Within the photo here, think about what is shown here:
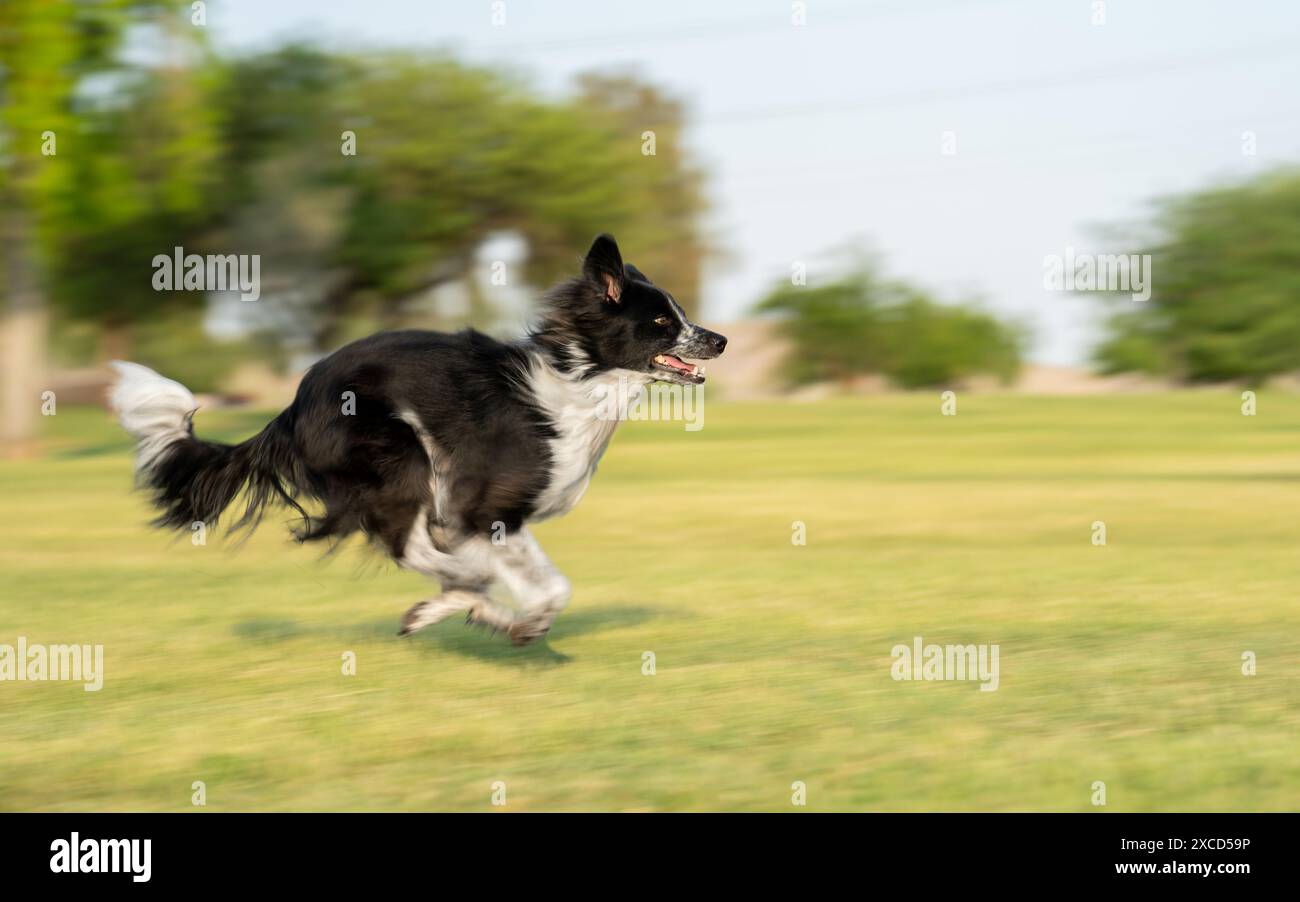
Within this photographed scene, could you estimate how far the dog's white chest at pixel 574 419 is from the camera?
758 cm

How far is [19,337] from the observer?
31.3m

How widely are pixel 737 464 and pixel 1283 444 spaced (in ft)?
39.6

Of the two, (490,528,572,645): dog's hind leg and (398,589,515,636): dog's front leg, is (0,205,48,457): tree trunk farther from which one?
(490,528,572,645): dog's hind leg

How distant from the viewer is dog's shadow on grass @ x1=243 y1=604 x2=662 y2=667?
27.1 ft

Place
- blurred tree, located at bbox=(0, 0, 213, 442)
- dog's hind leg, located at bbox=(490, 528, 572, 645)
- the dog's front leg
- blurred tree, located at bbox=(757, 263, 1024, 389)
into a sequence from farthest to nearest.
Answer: blurred tree, located at bbox=(757, 263, 1024, 389) → blurred tree, located at bbox=(0, 0, 213, 442) → the dog's front leg → dog's hind leg, located at bbox=(490, 528, 572, 645)

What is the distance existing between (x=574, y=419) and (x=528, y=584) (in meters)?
0.83

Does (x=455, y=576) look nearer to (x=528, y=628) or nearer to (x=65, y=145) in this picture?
(x=528, y=628)

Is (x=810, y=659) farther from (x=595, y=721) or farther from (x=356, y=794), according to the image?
(x=356, y=794)

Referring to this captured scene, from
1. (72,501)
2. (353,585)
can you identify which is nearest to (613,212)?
(72,501)

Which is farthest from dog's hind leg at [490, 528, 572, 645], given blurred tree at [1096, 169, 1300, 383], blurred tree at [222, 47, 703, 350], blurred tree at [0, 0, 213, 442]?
blurred tree at [1096, 169, 1300, 383]

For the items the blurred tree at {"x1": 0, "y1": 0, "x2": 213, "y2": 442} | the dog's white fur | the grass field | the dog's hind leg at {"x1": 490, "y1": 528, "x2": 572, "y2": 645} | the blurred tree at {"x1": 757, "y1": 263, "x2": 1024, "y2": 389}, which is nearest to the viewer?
the grass field

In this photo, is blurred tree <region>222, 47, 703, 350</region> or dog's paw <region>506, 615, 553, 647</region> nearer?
dog's paw <region>506, 615, 553, 647</region>

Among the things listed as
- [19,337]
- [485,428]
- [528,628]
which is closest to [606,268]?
[485,428]

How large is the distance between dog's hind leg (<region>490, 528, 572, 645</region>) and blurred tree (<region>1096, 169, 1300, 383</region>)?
167 ft
